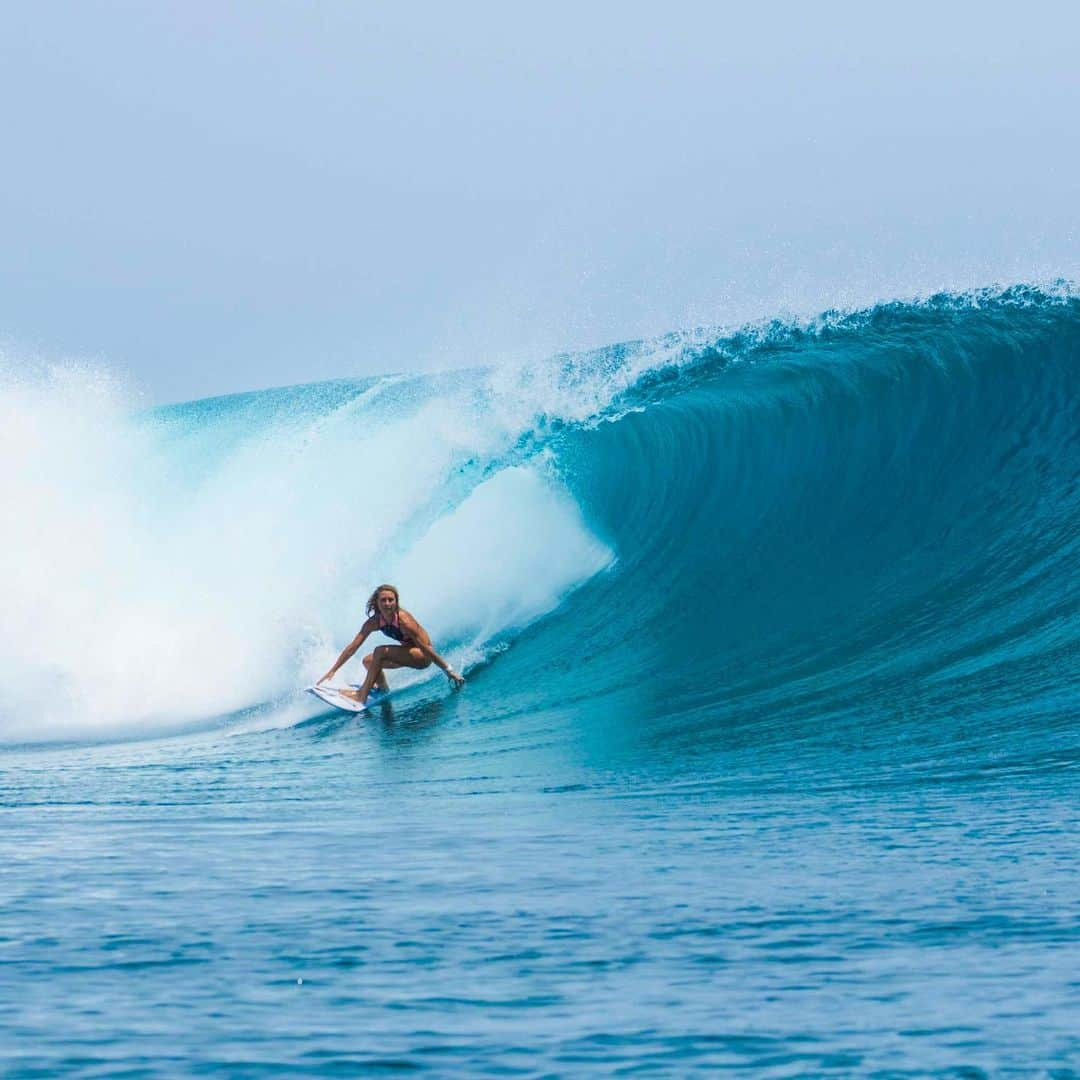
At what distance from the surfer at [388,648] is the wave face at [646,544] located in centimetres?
46

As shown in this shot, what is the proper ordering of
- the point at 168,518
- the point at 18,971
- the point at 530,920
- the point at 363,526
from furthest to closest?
the point at 168,518 < the point at 363,526 < the point at 530,920 < the point at 18,971

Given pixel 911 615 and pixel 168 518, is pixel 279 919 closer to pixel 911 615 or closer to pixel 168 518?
pixel 911 615

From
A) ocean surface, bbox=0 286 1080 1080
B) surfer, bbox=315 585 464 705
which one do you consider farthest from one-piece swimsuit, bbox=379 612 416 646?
ocean surface, bbox=0 286 1080 1080

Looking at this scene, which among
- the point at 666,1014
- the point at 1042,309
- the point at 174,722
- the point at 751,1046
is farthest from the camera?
the point at 1042,309

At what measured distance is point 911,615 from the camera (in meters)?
9.70

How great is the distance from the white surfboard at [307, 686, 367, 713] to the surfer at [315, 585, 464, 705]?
49 millimetres

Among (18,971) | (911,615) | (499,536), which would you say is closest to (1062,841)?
(18,971)

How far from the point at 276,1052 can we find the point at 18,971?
90cm

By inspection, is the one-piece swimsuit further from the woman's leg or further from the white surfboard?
the white surfboard

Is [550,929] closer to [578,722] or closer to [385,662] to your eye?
[578,722]

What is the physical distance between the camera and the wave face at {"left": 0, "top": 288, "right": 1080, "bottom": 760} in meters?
8.48

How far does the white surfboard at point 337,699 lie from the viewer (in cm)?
900

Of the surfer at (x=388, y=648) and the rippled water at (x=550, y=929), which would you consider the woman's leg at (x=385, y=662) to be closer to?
the surfer at (x=388, y=648)

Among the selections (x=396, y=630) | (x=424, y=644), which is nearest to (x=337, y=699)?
(x=396, y=630)
